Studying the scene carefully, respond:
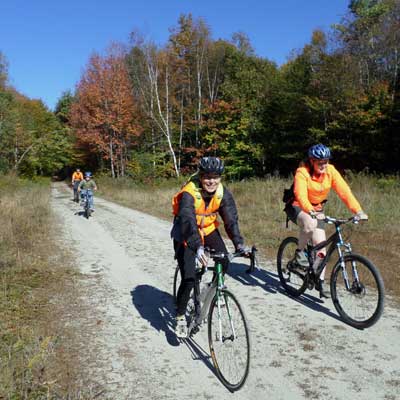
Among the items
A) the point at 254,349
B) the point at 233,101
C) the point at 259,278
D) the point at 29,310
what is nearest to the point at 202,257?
the point at 254,349

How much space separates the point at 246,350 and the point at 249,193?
1326 cm

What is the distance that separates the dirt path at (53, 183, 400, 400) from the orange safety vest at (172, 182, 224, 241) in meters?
1.28

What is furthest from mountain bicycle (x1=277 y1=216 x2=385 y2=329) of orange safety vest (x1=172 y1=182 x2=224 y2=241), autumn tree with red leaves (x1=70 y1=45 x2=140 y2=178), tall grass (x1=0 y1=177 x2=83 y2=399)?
autumn tree with red leaves (x1=70 y1=45 x2=140 y2=178)

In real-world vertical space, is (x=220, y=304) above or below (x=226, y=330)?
above

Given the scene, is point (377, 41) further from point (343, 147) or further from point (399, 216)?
point (399, 216)

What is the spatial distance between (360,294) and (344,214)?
685 cm

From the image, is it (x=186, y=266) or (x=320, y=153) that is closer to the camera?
(x=186, y=266)

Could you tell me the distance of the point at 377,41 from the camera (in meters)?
25.4

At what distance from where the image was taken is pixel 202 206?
13.0ft

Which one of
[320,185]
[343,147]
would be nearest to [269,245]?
[320,185]

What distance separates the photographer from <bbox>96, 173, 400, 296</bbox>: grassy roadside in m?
7.63

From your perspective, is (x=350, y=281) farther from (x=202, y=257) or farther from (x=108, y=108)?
(x=108, y=108)

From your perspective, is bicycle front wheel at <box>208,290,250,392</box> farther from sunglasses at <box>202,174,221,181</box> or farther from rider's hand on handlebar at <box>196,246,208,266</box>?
sunglasses at <box>202,174,221,181</box>

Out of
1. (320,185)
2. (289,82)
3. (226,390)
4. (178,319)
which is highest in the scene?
(289,82)
